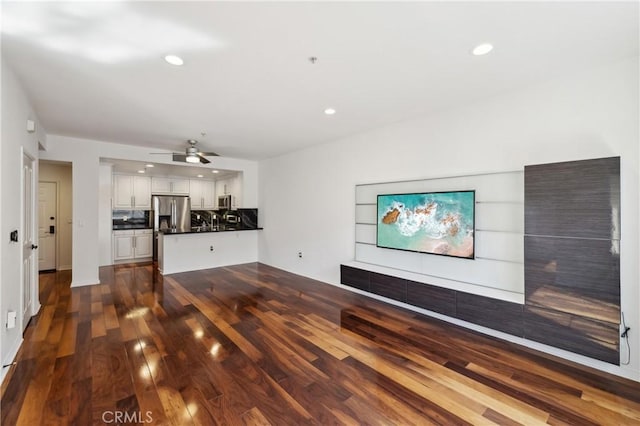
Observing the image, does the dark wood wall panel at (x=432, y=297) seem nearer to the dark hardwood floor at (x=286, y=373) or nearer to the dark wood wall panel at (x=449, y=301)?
the dark wood wall panel at (x=449, y=301)

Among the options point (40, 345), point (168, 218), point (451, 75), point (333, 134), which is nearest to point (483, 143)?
point (451, 75)

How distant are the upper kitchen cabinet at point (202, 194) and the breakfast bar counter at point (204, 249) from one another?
194cm

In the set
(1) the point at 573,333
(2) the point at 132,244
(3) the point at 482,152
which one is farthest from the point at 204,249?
(1) the point at 573,333

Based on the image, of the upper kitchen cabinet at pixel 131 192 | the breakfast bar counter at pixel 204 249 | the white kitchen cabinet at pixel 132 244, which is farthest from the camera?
the upper kitchen cabinet at pixel 131 192

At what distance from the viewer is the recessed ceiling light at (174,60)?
2316 millimetres

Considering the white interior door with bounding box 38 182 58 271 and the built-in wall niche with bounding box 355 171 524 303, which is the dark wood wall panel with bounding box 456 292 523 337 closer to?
the built-in wall niche with bounding box 355 171 524 303

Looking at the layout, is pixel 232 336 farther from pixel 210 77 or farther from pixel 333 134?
pixel 333 134

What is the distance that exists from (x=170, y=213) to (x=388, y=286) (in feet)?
20.9

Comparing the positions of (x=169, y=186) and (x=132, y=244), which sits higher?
(x=169, y=186)

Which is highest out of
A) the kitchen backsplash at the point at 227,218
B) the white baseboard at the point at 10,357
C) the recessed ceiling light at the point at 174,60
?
the recessed ceiling light at the point at 174,60

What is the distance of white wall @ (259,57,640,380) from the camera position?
235cm

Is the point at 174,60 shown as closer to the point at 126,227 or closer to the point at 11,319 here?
the point at 11,319

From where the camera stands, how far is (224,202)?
7.99 m

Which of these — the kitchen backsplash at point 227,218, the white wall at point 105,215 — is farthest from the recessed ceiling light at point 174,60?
the white wall at point 105,215
